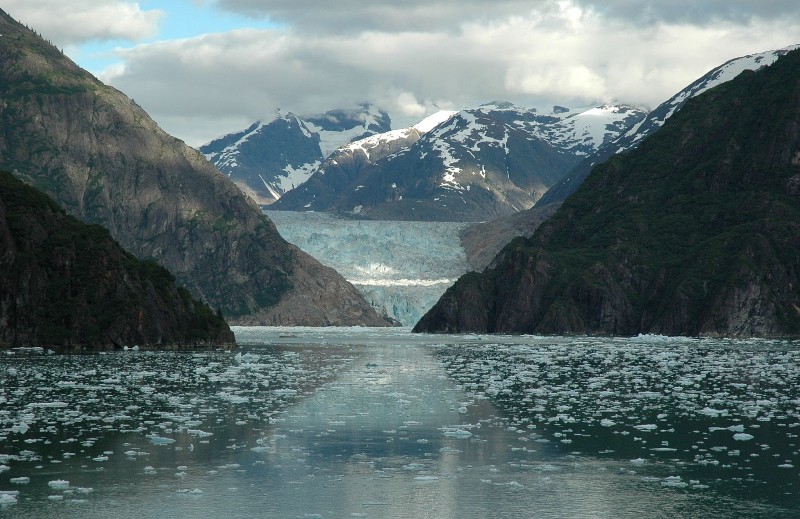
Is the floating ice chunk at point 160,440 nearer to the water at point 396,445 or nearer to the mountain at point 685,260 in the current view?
the water at point 396,445

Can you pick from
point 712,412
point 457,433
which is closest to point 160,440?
point 457,433

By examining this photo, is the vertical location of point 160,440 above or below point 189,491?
above

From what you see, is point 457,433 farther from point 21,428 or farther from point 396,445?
point 21,428

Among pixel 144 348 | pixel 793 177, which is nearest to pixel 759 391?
pixel 144 348

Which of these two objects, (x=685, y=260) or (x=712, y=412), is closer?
(x=712, y=412)

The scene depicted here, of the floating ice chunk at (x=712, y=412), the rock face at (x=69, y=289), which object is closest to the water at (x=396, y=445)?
the floating ice chunk at (x=712, y=412)

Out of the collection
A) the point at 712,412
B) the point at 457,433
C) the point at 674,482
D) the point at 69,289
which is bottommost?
the point at 674,482

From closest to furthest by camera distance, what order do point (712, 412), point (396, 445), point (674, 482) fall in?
point (674, 482) < point (396, 445) < point (712, 412)
